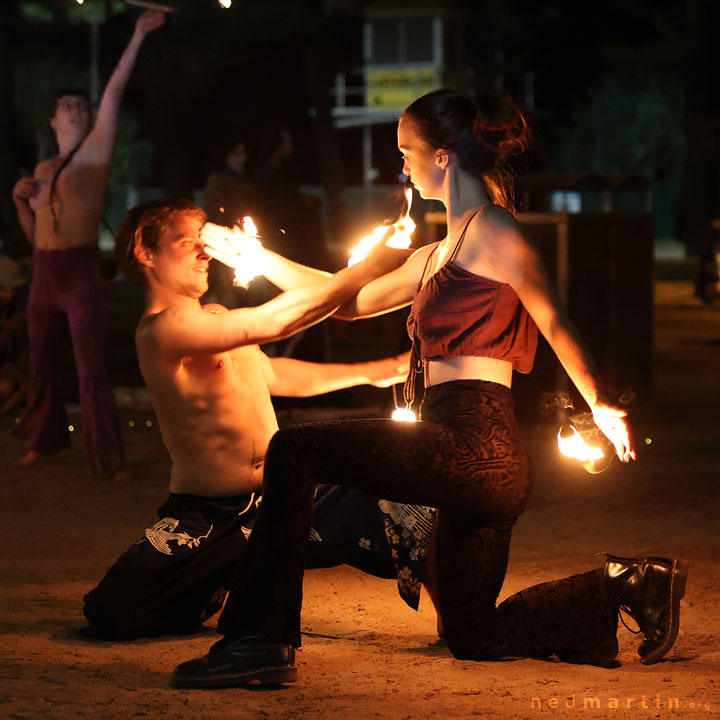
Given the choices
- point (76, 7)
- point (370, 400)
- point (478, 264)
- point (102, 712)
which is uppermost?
point (76, 7)

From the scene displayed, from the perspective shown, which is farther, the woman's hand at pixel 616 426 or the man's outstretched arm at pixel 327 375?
the man's outstretched arm at pixel 327 375

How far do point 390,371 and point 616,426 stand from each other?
3.52 feet

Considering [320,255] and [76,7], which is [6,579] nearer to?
[320,255]

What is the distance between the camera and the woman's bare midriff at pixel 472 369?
178 inches

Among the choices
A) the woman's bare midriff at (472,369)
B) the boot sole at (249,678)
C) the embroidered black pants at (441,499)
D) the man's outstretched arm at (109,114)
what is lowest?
the boot sole at (249,678)

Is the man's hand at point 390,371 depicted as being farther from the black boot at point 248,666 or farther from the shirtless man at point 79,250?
the shirtless man at point 79,250

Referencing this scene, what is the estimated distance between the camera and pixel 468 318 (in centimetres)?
448

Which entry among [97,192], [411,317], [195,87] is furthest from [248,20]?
[411,317]

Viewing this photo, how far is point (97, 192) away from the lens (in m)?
8.27

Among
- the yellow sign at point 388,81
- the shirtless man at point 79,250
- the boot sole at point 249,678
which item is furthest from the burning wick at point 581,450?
the yellow sign at point 388,81

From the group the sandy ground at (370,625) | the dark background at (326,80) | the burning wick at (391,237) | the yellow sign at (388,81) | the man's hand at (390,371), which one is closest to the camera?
the sandy ground at (370,625)

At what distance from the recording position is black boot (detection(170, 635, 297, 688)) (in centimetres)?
435

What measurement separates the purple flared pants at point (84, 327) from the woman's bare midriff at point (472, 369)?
3830 mm

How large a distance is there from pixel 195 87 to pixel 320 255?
119ft
